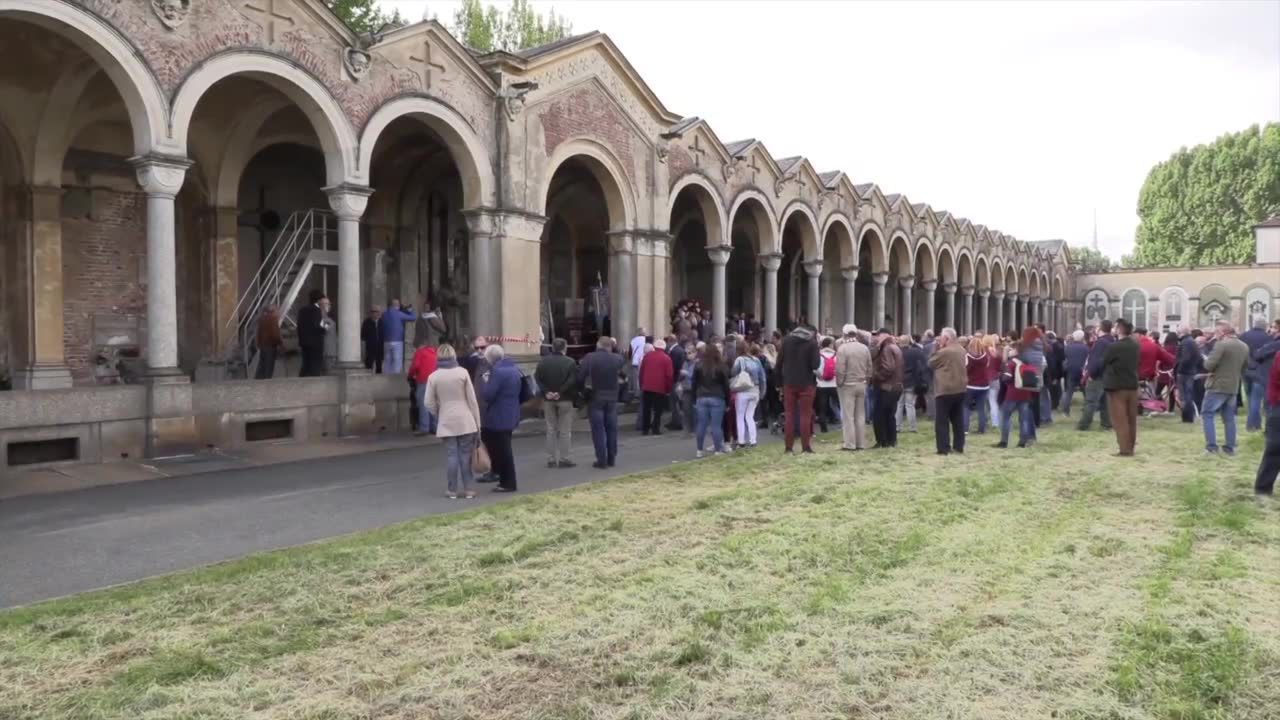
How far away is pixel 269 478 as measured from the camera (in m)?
10.8

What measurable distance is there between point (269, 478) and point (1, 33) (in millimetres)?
8060

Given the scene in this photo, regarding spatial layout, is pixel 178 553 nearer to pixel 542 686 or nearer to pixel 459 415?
pixel 459 415

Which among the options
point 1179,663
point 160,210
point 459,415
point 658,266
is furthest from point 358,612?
point 658,266

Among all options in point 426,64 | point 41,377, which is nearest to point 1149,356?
point 426,64

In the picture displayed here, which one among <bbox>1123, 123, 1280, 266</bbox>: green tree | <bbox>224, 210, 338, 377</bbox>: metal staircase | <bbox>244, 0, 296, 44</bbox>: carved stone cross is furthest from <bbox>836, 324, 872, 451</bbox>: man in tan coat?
<bbox>1123, 123, 1280, 266</bbox>: green tree

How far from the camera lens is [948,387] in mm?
12219

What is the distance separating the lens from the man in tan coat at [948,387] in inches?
476

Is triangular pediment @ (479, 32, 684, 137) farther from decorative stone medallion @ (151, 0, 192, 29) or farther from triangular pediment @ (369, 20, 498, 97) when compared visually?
decorative stone medallion @ (151, 0, 192, 29)

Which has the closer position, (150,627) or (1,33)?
(150,627)

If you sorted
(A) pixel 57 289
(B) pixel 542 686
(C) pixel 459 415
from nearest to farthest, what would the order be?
(B) pixel 542 686 → (C) pixel 459 415 → (A) pixel 57 289

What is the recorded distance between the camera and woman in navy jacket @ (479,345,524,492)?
32.1 feet

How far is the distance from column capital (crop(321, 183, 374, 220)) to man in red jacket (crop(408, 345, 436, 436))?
97.6 inches

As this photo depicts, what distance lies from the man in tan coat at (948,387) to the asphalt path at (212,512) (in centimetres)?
381

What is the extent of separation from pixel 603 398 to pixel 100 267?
10231mm
